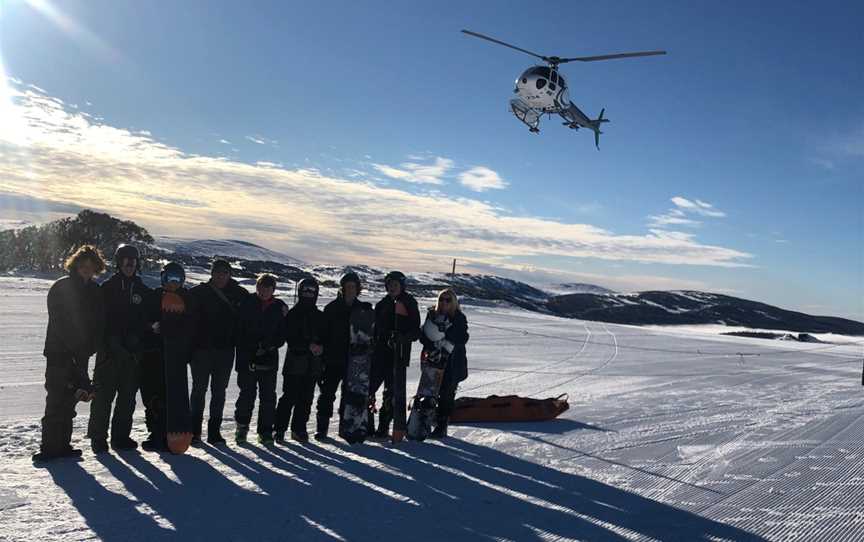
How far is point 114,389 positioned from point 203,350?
861 millimetres

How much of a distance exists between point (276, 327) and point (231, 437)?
141 centimetres

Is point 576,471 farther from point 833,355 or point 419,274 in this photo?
point 419,274

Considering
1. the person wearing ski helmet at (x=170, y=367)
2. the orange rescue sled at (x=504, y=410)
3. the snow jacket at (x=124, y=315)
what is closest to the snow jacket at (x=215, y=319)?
the person wearing ski helmet at (x=170, y=367)

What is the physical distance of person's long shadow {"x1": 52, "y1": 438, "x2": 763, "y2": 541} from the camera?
3.96m

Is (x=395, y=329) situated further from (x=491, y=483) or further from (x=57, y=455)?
(x=57, y=455)

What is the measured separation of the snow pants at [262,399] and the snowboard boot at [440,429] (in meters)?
A: 1.86

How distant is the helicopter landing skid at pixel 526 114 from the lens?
20.5m

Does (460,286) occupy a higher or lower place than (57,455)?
higher

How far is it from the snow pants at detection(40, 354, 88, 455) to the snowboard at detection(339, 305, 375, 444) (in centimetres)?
255

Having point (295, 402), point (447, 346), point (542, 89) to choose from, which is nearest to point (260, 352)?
point (295, 402)

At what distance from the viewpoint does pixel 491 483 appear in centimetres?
521

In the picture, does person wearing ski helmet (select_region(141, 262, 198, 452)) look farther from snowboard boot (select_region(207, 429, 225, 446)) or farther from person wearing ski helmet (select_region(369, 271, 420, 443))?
person wearing ski helmet (select_region(369, 271, 420, 443))

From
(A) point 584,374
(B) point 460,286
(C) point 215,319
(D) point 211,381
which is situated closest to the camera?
(C) point 215,319

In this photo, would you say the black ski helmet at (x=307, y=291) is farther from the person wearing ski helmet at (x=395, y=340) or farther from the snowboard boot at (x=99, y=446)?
the snowboard boot at (x=99, y=446)
